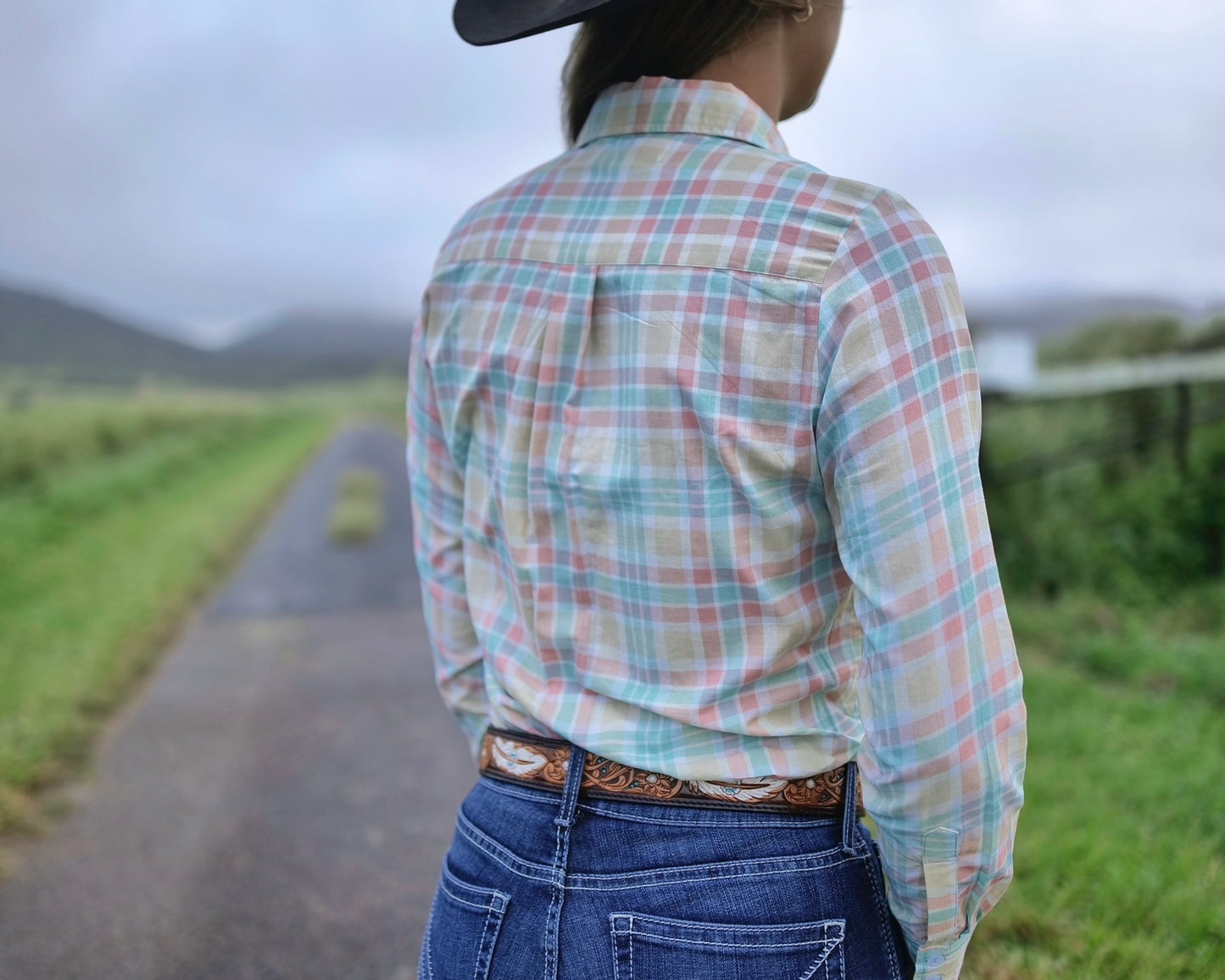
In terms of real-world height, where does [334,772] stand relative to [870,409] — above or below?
below

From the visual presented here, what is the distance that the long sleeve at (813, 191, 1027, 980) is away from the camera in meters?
0.83

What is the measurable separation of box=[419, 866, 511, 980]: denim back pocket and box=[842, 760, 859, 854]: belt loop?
34 centimetres

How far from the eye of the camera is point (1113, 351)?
7219mm

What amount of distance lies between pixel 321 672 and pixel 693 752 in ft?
15.6

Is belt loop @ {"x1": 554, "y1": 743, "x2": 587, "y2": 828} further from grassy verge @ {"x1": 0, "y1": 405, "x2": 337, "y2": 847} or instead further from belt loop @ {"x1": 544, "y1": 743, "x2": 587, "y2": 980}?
grassy verge @ {"x1": 0, "y1": 405, "x2": 337, "y2": 847}

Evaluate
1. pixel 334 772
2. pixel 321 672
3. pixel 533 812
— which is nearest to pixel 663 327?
pixel 533 812

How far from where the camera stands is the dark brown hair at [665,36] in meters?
1.01

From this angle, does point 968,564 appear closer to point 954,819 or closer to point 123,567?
point 954,819

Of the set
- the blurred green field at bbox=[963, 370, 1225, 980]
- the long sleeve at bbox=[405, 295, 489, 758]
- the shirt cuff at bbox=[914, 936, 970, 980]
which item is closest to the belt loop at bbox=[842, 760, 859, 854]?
the shirt cuff at bbox=[914, 936, 970, 980]

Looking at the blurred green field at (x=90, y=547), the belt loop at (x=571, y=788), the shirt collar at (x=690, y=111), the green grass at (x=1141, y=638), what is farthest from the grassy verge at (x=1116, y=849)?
the blurred green field at (x=90, y=547)

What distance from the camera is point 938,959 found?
3.10ft

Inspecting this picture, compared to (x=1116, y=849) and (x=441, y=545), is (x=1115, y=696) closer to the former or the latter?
(x=1116, y=849)

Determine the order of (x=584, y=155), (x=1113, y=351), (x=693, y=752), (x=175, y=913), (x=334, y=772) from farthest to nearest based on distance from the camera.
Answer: (x=1113, y=351) → (x=334, y=772) → (x=175, y=913) → (x=584, y=155) → (x=693, y=752)

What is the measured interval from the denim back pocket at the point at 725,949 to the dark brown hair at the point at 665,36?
863 mm
